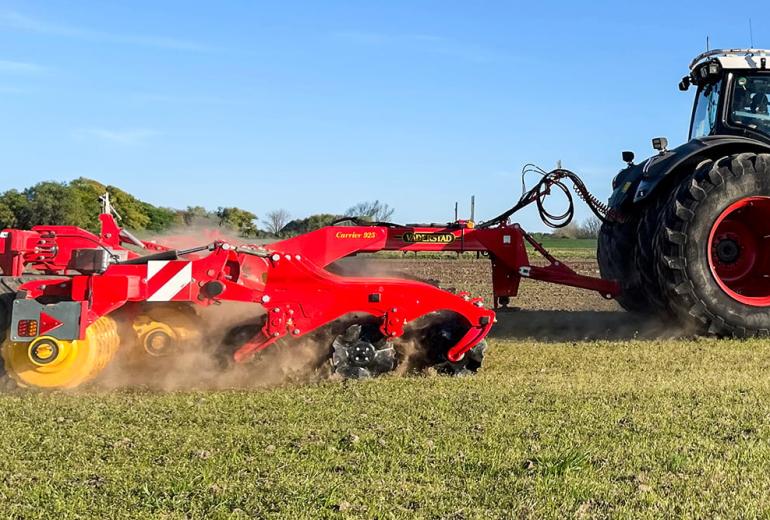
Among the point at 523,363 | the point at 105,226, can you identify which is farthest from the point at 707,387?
the point at 105,226

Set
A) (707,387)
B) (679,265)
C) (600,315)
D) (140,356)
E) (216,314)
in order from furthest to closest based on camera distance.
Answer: (600,315), (679,265), (216,314), (140,356), (707,387)

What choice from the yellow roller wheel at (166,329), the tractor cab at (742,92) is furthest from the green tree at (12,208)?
the tractor cab at (742,92)

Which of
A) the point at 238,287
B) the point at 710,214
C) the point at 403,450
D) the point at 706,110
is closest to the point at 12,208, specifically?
the point at 238,287

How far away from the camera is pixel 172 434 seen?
12.4ft

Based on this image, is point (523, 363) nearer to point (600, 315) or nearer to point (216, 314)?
point (216, 314)

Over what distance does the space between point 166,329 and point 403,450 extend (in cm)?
252

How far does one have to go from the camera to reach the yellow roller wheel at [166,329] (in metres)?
5.27

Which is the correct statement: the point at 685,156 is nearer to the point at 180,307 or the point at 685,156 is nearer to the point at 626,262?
the point at 626,262

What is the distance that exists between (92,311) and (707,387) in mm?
4086

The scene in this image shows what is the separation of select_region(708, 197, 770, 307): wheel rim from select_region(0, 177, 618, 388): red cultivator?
11.1 feet

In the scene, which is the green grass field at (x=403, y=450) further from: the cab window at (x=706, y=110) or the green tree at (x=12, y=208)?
the green tree at (x=12, y=208)

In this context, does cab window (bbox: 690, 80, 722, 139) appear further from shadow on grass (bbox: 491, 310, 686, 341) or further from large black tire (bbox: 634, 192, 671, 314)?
shadow on grass (bbox: 491, 310, 686, 341)

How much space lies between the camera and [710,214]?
681 centimetres

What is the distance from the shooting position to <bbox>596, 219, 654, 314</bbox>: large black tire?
26.9 ft
